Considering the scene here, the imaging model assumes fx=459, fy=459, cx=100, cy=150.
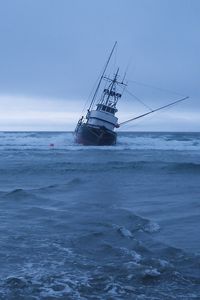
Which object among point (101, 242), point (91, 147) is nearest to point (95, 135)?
point (91, 147)

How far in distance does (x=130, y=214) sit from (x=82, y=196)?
3.72 metres

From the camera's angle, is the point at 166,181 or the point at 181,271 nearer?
the point at 181,271

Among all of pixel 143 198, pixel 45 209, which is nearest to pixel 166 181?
pixel 143 198

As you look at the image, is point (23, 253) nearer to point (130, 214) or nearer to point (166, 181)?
point (130, 214)

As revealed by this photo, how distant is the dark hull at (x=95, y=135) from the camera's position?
43.0 m

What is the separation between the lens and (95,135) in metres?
43.2

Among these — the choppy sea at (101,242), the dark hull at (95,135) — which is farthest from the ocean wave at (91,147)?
the choppy sea at (101,242)

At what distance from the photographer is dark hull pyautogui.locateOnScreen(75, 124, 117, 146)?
43.0 m

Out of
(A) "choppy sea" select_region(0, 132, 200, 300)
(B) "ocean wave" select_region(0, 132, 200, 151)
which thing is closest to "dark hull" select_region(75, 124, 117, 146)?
(B) "ocean wave" select_region(0, 132, 200, 151)

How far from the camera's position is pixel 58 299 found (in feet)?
17.8

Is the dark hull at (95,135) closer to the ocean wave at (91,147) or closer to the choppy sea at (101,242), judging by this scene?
the ocean wave at (91,147)

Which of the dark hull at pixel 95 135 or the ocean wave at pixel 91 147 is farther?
the ocean wave at pixel 91 147

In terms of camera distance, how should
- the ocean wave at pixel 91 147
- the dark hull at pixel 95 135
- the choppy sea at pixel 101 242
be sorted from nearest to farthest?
the choppy sea at pixel 101 242
the dark hull at pixel 95 135
the ocean wave at pixel 91 147

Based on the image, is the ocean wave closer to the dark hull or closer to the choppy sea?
the dark hull
